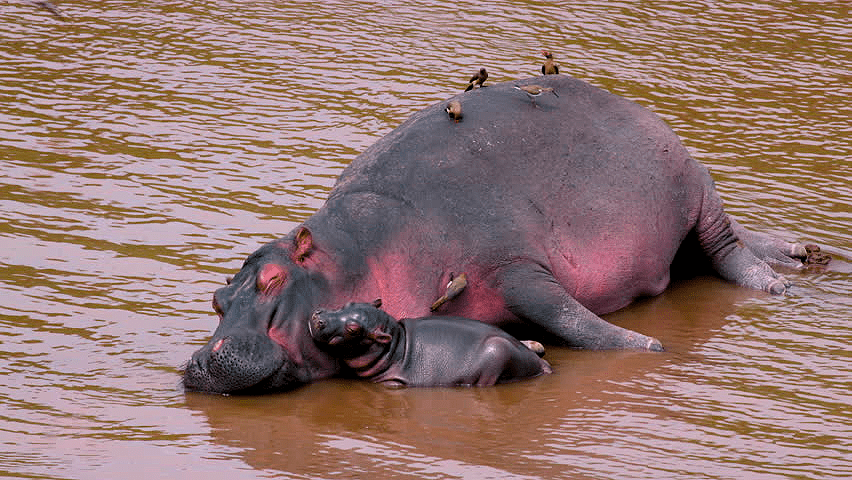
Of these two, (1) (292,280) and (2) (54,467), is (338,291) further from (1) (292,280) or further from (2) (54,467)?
(2) (54,467)

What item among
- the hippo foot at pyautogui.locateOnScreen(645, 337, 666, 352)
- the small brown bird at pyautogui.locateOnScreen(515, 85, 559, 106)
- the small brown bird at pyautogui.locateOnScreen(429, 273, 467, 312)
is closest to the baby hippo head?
the small brown bird at pyautogui.locateOnScreen(429, 273, 467, 312)

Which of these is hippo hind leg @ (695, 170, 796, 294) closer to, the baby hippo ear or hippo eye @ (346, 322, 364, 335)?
the baby hippo ear

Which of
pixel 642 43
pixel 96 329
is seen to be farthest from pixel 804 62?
pixel 96 329

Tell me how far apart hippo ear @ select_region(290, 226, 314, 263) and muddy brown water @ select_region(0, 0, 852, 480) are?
0.68m

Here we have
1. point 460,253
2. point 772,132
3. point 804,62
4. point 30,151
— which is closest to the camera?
point 460,253

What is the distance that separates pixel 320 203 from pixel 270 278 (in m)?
2.71

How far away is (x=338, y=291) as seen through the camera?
23.4 feet

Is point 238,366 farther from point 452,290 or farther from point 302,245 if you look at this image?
point 452,290

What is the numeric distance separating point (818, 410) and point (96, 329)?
3819 millimetres

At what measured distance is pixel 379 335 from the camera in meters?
6.79

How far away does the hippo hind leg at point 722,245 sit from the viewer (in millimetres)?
8805

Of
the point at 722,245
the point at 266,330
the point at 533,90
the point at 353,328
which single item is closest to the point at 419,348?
the point at 353,328

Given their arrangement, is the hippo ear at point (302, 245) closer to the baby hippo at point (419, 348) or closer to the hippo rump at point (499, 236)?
the hippo rump at point (499, 236)

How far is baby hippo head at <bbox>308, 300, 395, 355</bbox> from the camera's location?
675 centimetres
